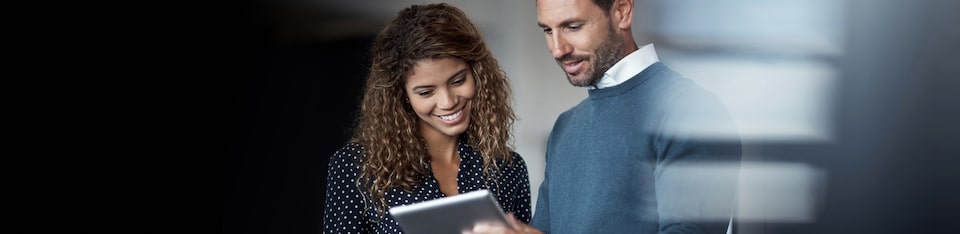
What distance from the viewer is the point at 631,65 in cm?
130

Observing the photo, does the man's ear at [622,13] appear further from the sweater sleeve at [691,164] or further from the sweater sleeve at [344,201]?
the sweater sleeve at [344,201]

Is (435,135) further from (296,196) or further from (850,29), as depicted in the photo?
(296,196)

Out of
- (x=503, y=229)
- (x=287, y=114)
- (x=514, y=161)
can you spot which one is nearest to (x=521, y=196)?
(x=514, y=161)

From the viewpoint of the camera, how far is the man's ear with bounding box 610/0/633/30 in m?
1.34

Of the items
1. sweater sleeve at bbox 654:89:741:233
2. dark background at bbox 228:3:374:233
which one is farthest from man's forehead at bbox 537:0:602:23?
dark background at bbox 228:3:374:233

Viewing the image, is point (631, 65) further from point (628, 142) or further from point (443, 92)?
point (443, 92)

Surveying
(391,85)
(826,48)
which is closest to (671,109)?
(826,48)

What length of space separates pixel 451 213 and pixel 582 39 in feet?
0.89

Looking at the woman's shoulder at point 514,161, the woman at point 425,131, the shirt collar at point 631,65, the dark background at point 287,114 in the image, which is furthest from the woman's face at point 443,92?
the dark background at point 287,114

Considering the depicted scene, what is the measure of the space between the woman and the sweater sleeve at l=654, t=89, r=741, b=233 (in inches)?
18.6

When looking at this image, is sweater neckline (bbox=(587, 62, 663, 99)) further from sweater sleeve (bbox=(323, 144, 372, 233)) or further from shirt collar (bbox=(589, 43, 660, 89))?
sweater sleeve (bbox=(323, 144, 372, 233))

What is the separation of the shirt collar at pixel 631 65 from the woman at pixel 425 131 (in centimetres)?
36

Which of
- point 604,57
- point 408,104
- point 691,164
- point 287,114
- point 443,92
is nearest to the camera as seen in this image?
point 691,164

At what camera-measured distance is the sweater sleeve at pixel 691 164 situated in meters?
1.21
